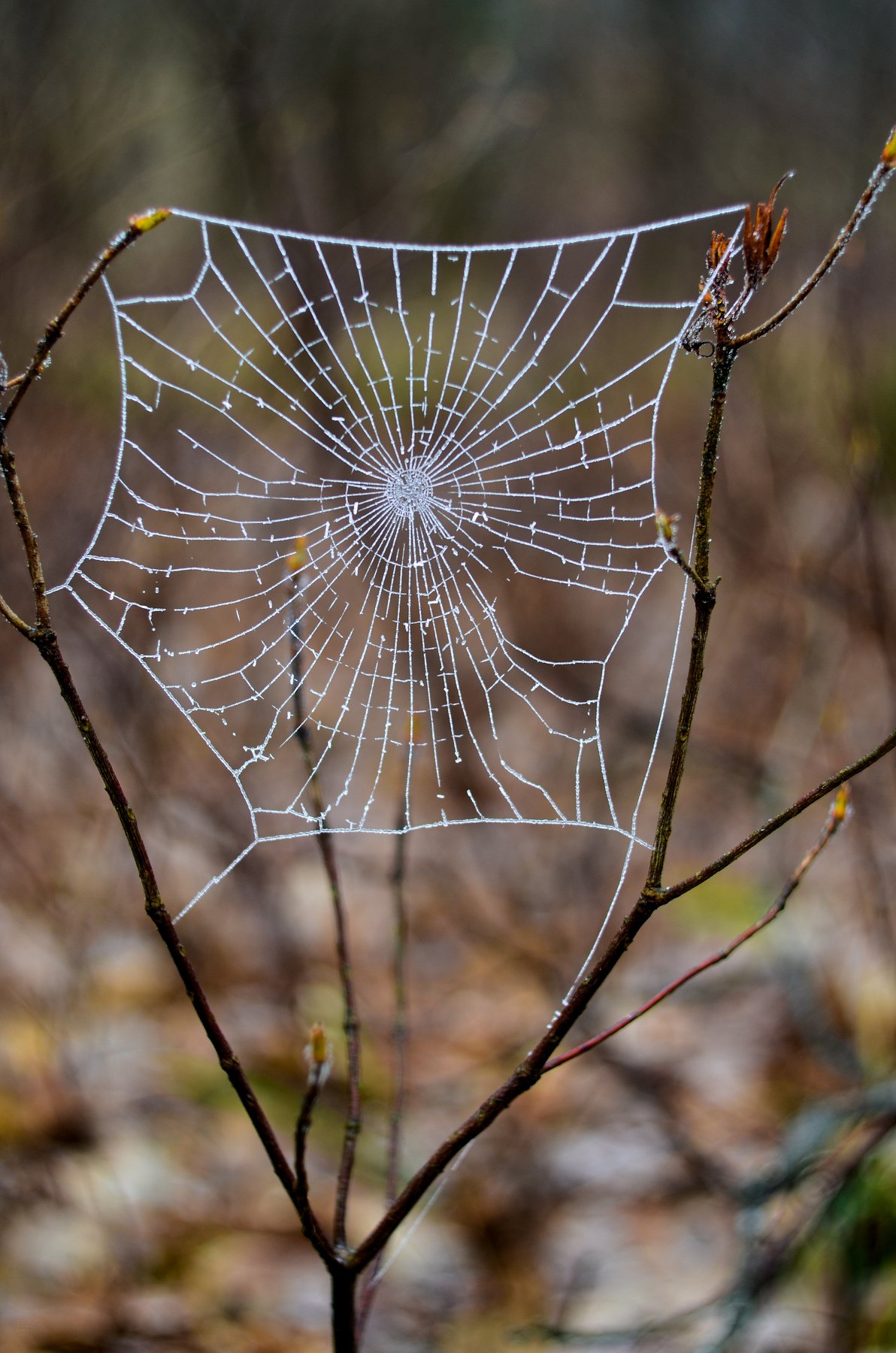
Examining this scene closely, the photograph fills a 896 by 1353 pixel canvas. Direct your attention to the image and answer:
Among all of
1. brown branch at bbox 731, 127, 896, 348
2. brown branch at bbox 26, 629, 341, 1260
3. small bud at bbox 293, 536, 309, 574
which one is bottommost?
brown branch at bbox 26, 629, 341, 1260

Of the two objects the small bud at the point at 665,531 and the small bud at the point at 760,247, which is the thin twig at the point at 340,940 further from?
the small bud at the point at 760,247

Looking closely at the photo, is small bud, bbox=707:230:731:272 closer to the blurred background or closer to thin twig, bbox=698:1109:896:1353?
thin twig, bbox=698:1109:896:1353

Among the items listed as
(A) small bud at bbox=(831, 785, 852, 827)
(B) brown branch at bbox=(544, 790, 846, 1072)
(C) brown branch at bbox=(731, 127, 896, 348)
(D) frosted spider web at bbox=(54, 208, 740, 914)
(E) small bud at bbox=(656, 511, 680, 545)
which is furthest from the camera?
(D) frosted spider web at bbox=(54, 208, 740, 914)

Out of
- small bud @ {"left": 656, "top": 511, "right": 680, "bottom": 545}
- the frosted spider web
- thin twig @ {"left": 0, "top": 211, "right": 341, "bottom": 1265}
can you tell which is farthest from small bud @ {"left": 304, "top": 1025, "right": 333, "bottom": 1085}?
the frosted spider web

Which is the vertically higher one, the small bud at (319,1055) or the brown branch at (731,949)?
the brown branch at (731,949)

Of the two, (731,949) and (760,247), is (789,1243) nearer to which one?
(731,949)

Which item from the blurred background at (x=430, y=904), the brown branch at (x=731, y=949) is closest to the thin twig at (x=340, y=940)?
the brown branch at (x=731, y=949)

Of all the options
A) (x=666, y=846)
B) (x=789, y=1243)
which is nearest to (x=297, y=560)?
(x=666, y=846)
